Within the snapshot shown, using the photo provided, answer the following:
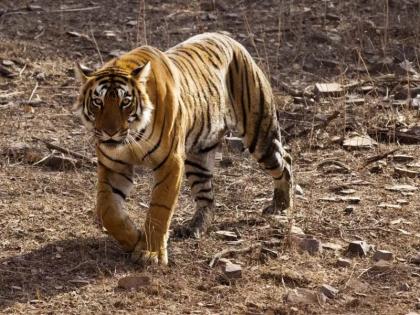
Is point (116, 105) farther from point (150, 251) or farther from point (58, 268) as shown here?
point (58, 268)

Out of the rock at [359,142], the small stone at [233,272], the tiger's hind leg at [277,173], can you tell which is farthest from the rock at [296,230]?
the rock at [359,142]

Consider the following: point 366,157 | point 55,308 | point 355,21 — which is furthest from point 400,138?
point 55,308

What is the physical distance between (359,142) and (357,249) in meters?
2.18

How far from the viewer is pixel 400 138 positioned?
8398 mm

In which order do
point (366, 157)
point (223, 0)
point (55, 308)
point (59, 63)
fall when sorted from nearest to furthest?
point (55, 308), point (366, 157), point (59, 63), point (223, 0)

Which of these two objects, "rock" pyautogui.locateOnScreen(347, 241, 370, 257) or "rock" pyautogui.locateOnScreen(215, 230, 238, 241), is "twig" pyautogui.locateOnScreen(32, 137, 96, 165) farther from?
"rock" pyautogui.locateOnScreen(347, 241, 370, 257)

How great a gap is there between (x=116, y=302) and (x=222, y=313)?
527mm

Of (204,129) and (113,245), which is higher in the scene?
(204,129)

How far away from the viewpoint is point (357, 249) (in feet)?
20.4

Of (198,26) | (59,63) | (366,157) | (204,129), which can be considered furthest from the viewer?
(198,26)

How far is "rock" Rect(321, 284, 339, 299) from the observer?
557cm

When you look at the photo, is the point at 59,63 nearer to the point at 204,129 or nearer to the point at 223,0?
the point at 223,0

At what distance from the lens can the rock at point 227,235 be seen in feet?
21.1

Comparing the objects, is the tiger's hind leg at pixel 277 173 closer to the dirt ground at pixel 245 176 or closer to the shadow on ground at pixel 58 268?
the dirt ground at pixel 245 176
